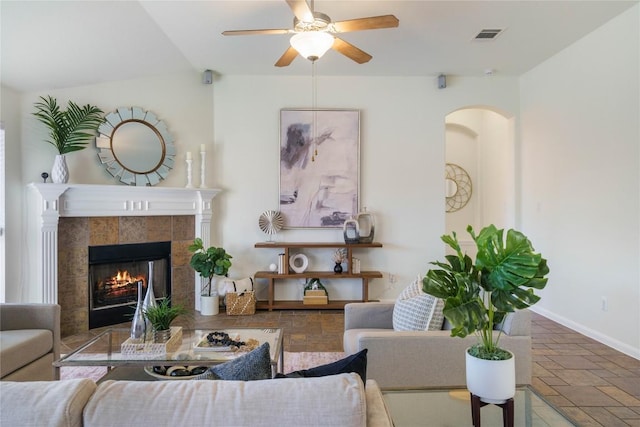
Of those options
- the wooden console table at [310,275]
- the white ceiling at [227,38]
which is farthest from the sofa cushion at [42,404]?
the wooden console table at [310,275]

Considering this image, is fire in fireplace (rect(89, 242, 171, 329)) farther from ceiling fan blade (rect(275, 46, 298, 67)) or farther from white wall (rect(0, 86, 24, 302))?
ceiling fan blade (rect(275, 46, 298, 67))

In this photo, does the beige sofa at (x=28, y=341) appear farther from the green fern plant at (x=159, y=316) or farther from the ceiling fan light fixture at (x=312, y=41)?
the ceiling fan light fixture at (x=312, y=41)

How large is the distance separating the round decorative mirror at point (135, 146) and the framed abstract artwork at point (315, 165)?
1.41 m

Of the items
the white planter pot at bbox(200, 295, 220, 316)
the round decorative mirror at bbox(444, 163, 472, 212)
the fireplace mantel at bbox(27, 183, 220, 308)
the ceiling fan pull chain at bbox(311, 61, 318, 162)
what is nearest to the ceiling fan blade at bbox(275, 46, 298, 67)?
the ceiling fan pull chain at bbox(311, 61, 318, 162)

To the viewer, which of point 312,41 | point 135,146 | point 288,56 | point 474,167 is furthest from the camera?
point 474,167

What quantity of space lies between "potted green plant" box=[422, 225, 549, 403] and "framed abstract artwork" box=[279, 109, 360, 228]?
3290 mm

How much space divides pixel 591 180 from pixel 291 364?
131 inches

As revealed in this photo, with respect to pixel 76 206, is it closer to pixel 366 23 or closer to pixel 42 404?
pixel 366 23

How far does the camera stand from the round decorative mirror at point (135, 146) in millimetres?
3992

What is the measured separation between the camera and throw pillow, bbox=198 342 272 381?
1.16 m

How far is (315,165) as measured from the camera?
485cm

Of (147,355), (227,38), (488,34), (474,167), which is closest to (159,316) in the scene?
(147,355)

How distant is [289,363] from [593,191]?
10.8ft

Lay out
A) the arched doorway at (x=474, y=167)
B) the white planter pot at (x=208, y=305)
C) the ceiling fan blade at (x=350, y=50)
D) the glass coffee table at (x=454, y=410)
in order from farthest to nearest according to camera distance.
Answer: the arched doorway at (x=474, y=167) < the white planter pot at (x=208, y=305) < the ceiling fan blade at (x=350, y=50) < the glass coffee table at (x=454, y=410)
